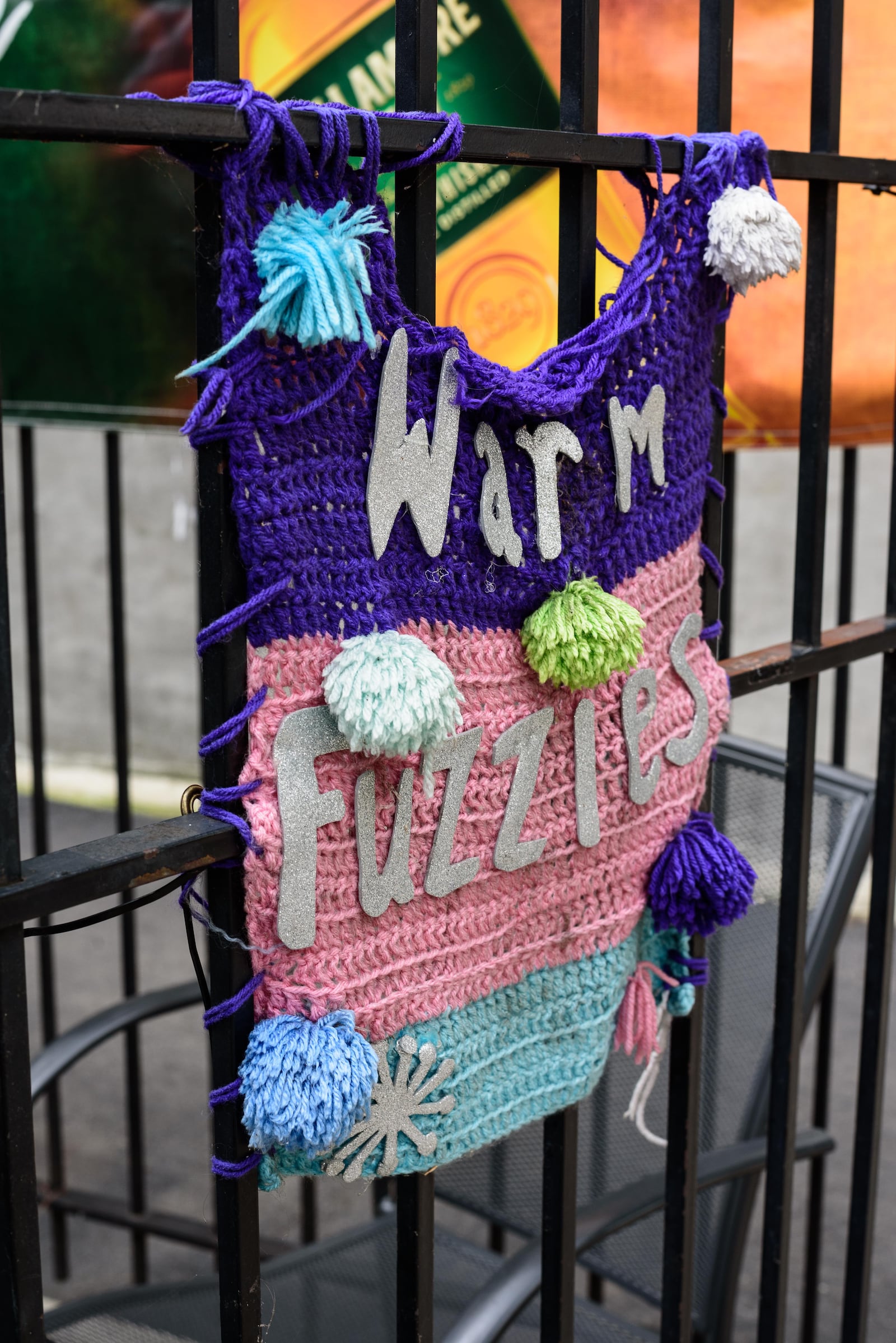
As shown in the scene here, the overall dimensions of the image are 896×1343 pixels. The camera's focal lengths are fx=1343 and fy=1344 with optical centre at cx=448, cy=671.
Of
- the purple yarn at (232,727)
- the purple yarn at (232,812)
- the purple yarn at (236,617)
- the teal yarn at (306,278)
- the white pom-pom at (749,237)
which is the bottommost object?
the purple yarn at (232,812)

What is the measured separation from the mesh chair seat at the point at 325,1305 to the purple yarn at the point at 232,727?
975 mm

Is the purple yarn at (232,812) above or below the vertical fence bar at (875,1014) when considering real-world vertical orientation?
above

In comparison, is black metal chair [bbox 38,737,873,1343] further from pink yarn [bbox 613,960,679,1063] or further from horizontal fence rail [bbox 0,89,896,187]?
horizontal fence rail [bbox 0,89,896,187]

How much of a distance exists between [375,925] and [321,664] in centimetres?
18

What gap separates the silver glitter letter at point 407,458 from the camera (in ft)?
2.56

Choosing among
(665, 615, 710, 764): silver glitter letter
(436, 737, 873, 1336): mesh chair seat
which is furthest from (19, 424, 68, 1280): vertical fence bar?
(665, 615, 710, 764): silver glitter letter

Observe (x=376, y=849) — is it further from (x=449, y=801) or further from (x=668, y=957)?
(x=668, y=957)

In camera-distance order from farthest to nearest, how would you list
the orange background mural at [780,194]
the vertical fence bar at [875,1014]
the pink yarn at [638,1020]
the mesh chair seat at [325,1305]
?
the orange background mural at [780,194] < the mesh chair seat at [325,1305] < the vertical fence bar at [875,1014] < the pink yarn at [638,1020]

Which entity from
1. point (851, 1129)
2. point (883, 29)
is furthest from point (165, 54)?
point (851, 1129)

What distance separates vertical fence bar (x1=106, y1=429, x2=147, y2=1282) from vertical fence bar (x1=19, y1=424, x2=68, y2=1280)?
122 millimetres

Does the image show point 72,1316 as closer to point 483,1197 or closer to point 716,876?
point 483,1197

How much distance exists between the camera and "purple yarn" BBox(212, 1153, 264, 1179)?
31.8 inches

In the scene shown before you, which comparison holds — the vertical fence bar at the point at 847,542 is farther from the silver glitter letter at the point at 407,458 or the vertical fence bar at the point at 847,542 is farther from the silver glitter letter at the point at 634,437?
the silver glitter letter at the point at 407,458

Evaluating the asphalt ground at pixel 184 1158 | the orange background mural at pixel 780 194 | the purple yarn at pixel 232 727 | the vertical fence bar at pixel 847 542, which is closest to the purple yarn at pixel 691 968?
the purple yarn at pixel 232 727
